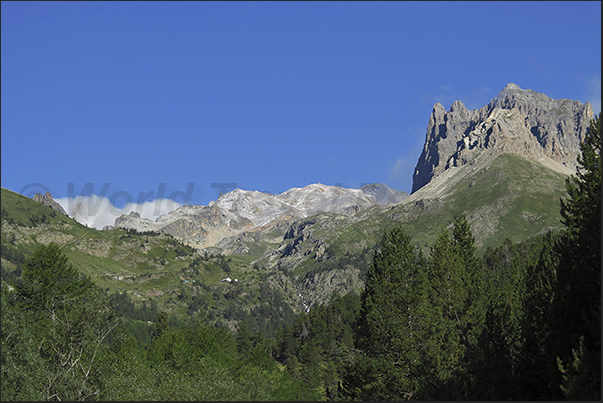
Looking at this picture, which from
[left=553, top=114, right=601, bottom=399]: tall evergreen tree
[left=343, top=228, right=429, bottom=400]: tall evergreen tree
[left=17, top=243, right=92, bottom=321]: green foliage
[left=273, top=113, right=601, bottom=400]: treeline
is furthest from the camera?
[left=17, top=243, right=92, bottom=321]: green foliage

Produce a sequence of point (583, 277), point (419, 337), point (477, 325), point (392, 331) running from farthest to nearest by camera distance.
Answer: point (477, 325) < point (419, 337) < point (392, 331) < point (583, 277)

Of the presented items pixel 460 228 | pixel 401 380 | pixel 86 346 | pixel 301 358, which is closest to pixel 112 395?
pixel 86 346

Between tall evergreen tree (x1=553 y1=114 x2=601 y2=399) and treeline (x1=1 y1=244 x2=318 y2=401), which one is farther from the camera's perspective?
treeline (x1=1 y1=244 x2=318 y2=401)

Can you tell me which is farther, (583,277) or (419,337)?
(419,337)

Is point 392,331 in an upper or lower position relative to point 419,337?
upper

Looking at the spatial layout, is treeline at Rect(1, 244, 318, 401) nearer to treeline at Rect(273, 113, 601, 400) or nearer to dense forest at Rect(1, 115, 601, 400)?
dense forest at Rect(1, 115, 601, 400)

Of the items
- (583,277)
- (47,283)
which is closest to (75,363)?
(47,283)

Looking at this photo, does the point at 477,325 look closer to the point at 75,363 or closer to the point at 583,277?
the point at 583,277

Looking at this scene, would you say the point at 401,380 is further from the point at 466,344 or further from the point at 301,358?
the point at 301,358

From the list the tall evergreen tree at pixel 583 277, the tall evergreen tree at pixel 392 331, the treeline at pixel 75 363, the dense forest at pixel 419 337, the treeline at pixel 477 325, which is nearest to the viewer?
the tall evergreen tree at pixel 583 277

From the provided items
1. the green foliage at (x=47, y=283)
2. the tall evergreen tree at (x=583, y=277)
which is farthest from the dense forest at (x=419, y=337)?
the green foliage at (x=47, y=283)

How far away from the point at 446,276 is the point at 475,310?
234 inches

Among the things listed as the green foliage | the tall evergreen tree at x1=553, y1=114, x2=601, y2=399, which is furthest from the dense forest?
the green foliage

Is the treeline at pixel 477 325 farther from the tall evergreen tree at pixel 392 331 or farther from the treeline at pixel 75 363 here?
the treeline at pixel 75 363
